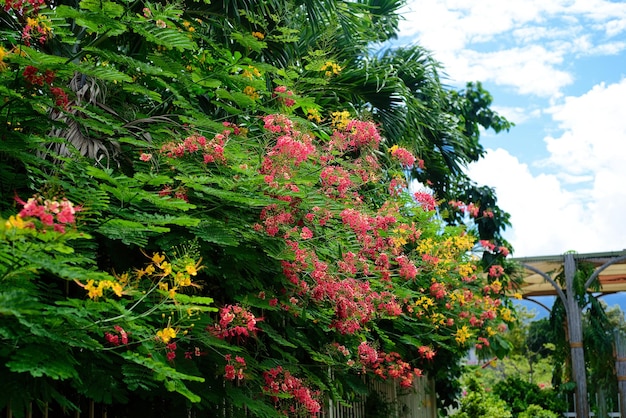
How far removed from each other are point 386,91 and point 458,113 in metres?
7.43

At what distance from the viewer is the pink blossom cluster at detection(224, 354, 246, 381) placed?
460 centimetres

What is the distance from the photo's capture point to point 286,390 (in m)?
5.35

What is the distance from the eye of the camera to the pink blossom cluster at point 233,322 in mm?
4406

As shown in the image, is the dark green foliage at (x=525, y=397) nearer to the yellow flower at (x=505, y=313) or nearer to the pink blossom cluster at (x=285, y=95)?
the yellow flower at (x=505, y=313)

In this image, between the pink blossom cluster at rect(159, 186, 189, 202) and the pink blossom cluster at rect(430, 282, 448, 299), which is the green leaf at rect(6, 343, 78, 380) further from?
the pink blossom cluster at rect(430, 282, 448, 299)

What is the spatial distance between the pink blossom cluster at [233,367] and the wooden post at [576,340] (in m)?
11.9

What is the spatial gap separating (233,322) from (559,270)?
13.1 m

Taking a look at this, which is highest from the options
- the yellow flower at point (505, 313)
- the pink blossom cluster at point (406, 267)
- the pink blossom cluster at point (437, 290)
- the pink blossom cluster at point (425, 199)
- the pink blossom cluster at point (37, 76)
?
the pink blossom cluster at point (425, 199)

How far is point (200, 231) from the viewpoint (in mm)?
4477

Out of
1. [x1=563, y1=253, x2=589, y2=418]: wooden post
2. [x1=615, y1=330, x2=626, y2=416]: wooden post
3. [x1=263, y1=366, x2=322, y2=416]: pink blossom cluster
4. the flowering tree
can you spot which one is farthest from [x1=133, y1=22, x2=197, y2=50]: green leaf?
[x1=615, y1=330, x2=626, y2=416]: wooden post

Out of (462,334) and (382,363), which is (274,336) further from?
(462,334)

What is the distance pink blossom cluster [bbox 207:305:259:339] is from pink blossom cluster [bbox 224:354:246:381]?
0.18m

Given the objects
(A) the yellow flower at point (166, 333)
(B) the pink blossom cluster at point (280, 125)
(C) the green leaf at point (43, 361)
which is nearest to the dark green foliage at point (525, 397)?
(B) the pink blossom cluster at point (280, 125)

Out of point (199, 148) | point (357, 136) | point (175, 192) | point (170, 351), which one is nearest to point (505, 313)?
point (357, 136)
